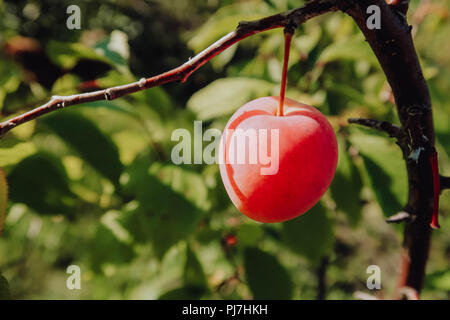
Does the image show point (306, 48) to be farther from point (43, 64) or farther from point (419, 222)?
point (43, 64)

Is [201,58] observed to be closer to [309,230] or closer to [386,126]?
[386,126]

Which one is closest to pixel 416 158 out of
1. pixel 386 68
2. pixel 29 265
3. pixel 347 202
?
pixel 386 68

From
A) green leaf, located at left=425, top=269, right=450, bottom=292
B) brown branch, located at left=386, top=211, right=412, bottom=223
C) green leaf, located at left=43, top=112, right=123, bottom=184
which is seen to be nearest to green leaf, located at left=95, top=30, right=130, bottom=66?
green leaf, located at left=43, top=112, right=123, bottom=184

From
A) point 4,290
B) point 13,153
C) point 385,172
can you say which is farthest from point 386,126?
point 13,153

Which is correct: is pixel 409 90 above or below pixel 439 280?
above

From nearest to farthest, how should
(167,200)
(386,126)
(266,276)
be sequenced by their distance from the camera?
(386,126)
(167,200)
(266,276)

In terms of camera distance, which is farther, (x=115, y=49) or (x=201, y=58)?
(x=115, y=49)
